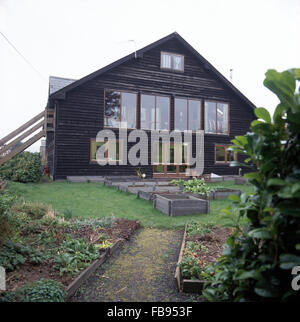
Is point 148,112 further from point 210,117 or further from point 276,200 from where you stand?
point 276,200

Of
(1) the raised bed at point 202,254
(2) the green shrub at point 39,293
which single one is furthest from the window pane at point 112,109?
(2) the green shrub at point 39,293

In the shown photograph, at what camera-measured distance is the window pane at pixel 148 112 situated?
15992 mm

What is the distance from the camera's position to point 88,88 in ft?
48.0

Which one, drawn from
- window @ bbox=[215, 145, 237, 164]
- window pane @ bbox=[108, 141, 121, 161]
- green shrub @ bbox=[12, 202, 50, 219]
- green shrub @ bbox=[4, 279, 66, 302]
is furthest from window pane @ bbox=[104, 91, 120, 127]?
green shrub @ bbox=[4, 279, 66, 302]

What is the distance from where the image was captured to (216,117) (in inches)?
703

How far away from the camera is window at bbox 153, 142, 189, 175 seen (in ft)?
53.1

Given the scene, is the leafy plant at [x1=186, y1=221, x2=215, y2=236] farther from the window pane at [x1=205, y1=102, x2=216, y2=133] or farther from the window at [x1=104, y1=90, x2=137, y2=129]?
the window pane at [x1=205, y1=102, x2=216, y2=133]

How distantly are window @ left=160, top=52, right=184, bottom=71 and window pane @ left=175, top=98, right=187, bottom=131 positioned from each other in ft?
7.53

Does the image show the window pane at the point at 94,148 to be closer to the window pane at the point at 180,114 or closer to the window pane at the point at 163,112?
the window pane at the point at 163,112

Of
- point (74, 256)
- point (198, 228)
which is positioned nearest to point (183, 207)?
point (198, 228)

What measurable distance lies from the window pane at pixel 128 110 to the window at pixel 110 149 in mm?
1426

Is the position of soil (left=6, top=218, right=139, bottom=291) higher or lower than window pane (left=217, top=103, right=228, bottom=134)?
lower

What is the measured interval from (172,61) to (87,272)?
53.2ft

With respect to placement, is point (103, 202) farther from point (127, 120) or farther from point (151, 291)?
point (127, 120)
